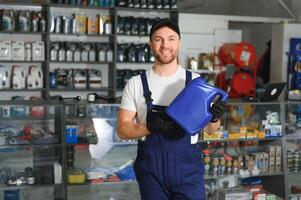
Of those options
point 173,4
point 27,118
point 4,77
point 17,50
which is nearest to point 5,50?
point 17,50

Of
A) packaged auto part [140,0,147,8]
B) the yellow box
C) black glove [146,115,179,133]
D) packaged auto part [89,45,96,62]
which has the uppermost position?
packaged auto part [140,0,147,8]

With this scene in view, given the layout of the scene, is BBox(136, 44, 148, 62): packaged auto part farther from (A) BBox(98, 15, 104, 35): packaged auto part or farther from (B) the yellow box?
(B) the yellow box

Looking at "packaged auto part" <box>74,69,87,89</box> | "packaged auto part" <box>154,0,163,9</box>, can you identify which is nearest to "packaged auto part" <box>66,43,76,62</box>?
"packaged auto part" <box>74,69,87,89</box>

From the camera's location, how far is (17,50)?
7086 millimetres

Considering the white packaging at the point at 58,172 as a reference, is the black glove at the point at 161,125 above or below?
above

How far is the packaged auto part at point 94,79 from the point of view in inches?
297

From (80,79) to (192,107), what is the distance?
5.33 m

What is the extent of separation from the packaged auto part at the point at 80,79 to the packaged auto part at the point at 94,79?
0.09 metres

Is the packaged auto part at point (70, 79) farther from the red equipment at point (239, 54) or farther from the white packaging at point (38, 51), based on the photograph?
the red equipment at point (239, 54)

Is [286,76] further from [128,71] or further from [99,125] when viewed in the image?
[99,125]

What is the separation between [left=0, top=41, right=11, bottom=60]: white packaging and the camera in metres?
7.00

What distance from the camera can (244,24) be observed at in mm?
10367

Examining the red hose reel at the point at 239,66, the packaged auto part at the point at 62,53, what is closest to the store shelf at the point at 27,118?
the packaged auto part at the point at 62,53

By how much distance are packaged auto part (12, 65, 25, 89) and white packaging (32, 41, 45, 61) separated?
12.3 inches
